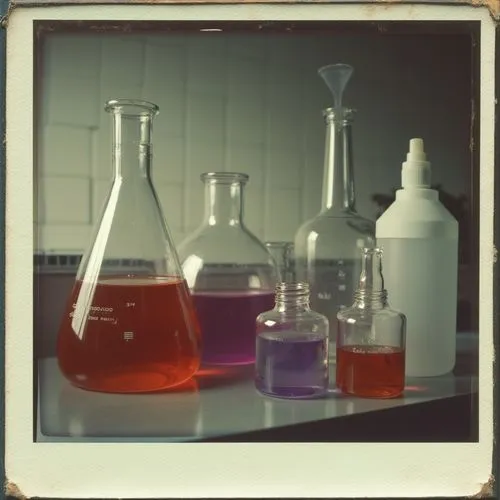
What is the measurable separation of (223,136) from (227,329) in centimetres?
27

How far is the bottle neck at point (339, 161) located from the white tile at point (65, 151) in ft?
0.94

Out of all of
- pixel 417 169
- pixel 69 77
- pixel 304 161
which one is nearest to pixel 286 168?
pixel 304 161

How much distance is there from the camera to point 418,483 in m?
0.71

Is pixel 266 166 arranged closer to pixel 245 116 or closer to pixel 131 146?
pixel 245 116

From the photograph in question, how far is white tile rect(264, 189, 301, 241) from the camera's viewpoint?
40.3 inches

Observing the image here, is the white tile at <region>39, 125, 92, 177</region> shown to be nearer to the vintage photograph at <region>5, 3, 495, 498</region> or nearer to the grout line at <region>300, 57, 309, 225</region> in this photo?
the vintage photograph at <region>5, 3, 495, 498</region>

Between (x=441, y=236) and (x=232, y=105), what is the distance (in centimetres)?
31

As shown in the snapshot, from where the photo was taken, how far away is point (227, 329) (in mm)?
866

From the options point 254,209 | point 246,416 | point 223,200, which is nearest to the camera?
point 246,416

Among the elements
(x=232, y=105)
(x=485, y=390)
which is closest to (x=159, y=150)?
(x=232, y=105)

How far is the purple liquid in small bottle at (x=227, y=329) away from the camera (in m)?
0.86

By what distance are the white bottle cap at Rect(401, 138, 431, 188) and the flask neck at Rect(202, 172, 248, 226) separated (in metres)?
0.20

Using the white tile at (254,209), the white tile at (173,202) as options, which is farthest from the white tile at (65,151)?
the white tile at (254,209)

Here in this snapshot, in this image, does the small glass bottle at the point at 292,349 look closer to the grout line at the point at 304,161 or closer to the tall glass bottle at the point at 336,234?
the tall glass bottle at the point at 336,234
